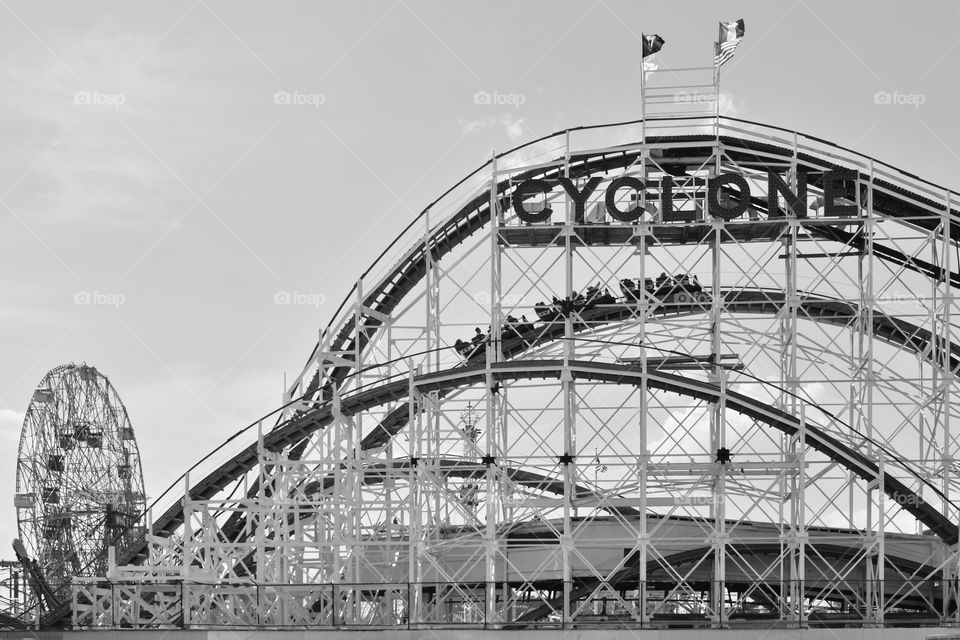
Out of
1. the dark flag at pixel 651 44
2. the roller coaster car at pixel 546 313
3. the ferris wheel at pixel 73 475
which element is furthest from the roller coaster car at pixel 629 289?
the ferris wheel at pixel 73 475

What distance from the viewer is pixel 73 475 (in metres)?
70.7

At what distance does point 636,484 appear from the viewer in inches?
1741

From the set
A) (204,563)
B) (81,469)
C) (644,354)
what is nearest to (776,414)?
(644,354)

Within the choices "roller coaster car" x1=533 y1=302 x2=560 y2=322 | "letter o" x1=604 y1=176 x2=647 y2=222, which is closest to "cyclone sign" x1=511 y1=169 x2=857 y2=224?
"letter o" x1=604 y1=176 x2=647 y2=222

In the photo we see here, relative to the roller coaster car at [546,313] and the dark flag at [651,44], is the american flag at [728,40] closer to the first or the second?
the dark flag at [651,44]

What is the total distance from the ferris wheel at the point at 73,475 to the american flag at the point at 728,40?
1447 inches

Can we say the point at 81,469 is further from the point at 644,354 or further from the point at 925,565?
the point at 925,565

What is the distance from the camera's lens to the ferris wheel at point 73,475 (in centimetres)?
6912

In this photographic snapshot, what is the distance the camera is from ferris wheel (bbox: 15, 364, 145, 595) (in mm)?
69125

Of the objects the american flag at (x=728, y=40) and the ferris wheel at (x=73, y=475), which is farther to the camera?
the ferris wheel at (x=73, y=475)

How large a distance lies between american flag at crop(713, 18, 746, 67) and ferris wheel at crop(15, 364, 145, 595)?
36.8 m

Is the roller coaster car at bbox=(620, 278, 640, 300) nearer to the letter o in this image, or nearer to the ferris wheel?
the letter o

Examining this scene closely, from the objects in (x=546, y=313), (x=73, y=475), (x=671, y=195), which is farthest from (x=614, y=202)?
(x=73, y=475)

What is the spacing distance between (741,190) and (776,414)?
30.8ft
